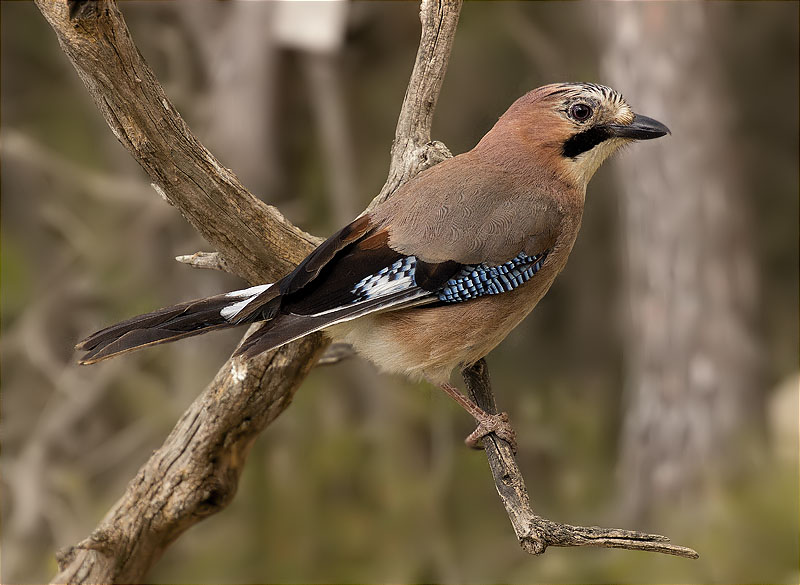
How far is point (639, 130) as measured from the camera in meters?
2.38

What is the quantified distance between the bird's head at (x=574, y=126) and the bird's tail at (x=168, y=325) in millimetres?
842

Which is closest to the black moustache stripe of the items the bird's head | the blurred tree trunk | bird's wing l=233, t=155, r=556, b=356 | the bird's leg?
the bird's head

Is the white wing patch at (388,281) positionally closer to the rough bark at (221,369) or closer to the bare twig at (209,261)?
the rough bark at (221,369)

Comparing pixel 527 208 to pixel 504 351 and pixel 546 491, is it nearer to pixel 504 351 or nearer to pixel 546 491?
pixel 504 351

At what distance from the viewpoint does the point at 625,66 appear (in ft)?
13.8

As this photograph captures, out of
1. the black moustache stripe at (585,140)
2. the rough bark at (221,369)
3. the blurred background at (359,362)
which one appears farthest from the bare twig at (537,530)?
the blurred background at (359,362)

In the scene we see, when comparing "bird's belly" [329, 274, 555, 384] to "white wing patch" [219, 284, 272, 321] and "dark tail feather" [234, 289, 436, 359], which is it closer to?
"dark tail feather" [234, 289, 436, 359]

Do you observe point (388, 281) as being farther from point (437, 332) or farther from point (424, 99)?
point (424, 99)

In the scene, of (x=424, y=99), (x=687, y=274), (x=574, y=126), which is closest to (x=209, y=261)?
(x=424, y=99)

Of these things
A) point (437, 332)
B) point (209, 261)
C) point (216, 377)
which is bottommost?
point (437, 332)

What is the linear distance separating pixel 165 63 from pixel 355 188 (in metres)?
1.11

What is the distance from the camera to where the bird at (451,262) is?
7.07 ft

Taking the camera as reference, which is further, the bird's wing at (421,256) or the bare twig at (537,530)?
the bird's wing at (421,256)

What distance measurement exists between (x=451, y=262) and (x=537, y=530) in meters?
0.69
